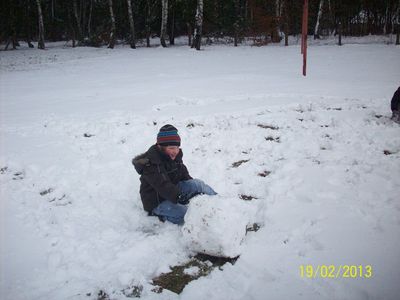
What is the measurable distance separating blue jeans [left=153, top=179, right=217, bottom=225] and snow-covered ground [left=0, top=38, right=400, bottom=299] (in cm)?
17

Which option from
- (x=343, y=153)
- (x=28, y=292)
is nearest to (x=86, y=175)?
(x=28, y=292)

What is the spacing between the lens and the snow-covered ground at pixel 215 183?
3.38 m

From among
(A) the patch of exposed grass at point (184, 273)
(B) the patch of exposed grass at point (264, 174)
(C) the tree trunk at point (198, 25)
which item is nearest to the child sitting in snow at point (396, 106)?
(B) the patch of exposed grass at point (264, 174)

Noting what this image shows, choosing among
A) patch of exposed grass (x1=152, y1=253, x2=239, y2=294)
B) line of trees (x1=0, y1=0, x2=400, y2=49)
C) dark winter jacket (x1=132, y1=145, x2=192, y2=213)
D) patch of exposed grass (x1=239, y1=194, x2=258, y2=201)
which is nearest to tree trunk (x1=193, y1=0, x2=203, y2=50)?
line of trees (x1=0, y1=0, x2=400, y2=49)

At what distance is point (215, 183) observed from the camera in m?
5.41

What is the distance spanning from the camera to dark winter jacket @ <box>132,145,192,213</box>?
4.02 m

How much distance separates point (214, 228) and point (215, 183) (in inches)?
74.8

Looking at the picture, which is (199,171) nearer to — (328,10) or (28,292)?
(28,292)

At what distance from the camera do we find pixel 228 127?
7594 millimetres

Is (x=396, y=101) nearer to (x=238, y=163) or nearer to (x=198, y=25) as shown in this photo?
(x=238, y=163)

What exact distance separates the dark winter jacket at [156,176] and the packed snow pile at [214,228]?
42cm

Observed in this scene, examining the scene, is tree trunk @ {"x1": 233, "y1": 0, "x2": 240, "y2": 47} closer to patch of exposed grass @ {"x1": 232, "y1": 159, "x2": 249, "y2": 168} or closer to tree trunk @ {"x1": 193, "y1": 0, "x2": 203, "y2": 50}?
tree trunk @ {"x1": 193, "y1": 0, "x2": 203, "y2": 50}
